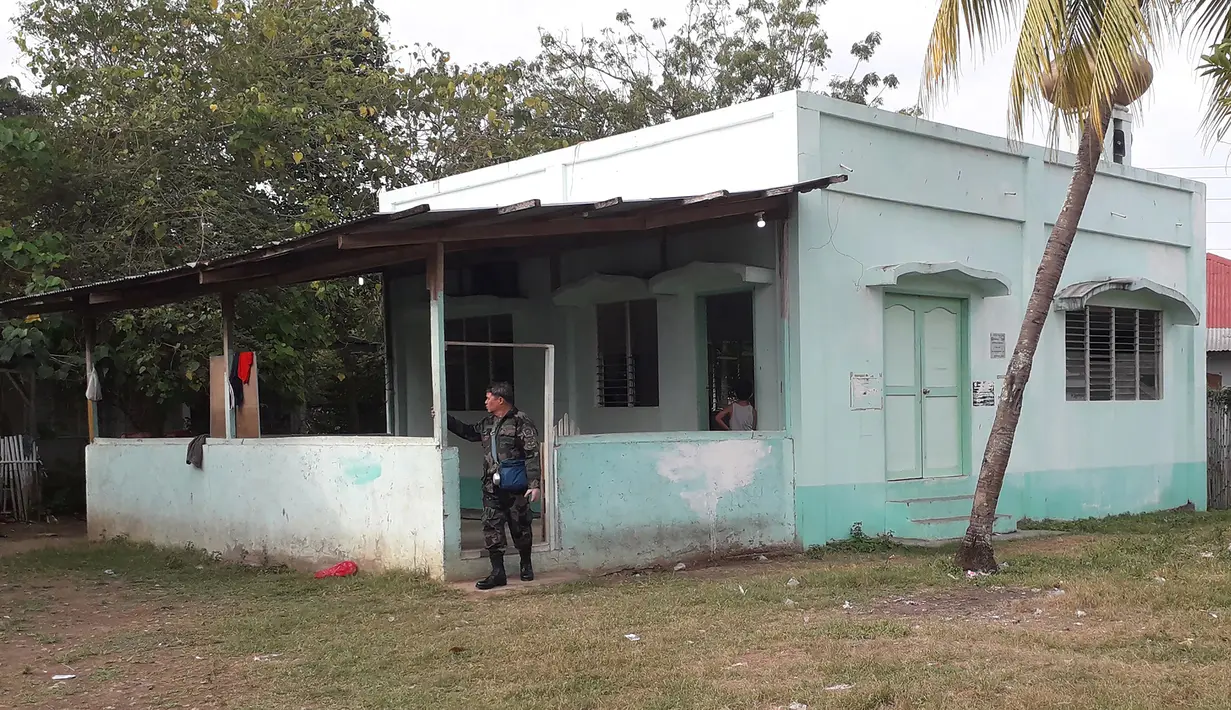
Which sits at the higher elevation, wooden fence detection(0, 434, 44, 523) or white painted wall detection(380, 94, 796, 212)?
white painted wall detection(380, 94, 796, 212)

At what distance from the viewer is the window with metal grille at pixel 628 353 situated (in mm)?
11875

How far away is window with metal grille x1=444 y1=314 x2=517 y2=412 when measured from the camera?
13.6m

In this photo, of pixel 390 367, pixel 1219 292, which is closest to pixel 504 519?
pixel 390 367

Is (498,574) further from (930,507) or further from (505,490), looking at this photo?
(930,507)

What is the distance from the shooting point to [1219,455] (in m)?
15.5

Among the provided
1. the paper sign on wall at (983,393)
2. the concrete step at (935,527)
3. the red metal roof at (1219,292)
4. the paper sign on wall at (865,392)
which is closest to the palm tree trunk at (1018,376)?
the paper sign on wall at (865,392)

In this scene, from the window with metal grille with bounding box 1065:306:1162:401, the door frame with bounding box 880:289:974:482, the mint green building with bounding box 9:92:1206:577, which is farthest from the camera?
the window with metal grille with bounding box 1065:306:1162:401

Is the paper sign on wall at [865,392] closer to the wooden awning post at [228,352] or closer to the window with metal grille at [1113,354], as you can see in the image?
the window with metal grille at [1113,354]

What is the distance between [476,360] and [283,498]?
14.1 feet

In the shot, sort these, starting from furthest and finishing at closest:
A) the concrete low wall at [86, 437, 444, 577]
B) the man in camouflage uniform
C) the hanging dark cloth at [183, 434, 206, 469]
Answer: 1. the hanging dark cloth at [183, 434, 206, 469]
2. the concrete low wall at [86, 437, 444, 577]
3. the man in camouflage uniform

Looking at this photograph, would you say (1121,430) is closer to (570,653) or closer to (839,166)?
(839,166)

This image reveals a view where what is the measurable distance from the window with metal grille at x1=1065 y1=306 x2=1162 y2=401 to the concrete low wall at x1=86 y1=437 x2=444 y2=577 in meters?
8.01

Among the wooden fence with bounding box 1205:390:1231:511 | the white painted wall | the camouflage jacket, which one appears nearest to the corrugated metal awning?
the white painted wall

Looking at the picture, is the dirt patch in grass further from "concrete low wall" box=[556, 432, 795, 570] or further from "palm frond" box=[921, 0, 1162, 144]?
"palm frond" box=[921, 0, 1162, 144]
